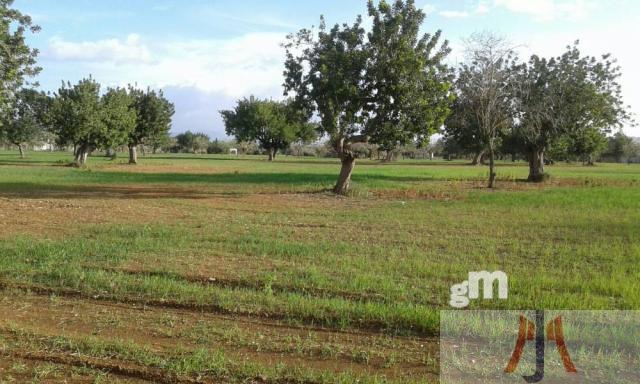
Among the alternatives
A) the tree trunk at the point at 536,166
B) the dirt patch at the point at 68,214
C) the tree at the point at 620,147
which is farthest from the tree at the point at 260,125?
the tree at the point at 620,147

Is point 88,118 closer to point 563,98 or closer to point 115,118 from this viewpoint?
point 115,118

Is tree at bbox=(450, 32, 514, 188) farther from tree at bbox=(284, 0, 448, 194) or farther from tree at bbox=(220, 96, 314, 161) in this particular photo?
tree at bbox=(220, 96, 314, 161)

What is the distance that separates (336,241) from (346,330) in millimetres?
5922

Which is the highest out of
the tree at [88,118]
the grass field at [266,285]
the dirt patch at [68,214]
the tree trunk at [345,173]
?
the tree at [88,118]

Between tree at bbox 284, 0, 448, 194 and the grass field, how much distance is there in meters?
8.01

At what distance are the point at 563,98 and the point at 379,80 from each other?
18071 millimetres

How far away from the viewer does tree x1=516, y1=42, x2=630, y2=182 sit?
113ft

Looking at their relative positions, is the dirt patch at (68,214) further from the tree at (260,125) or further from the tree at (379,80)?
the tree at (260,125)

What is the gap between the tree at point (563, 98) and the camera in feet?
113

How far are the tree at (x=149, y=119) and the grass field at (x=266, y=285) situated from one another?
1702 inches

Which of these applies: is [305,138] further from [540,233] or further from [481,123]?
[540,233]

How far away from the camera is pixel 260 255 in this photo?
33.0ft

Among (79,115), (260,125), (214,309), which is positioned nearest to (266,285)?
(214,309)

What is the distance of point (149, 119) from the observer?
58406 millimetres
